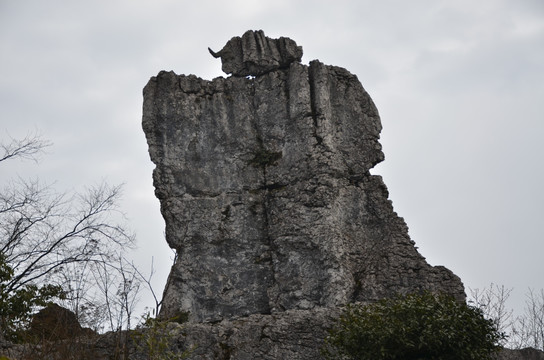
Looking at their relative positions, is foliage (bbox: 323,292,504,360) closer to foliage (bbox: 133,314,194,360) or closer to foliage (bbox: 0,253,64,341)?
foliage (bbox: 133,314,194,360)

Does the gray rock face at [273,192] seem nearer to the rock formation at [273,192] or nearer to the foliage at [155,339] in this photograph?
the rock formation at [273,192]

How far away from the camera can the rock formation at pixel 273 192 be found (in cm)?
1748

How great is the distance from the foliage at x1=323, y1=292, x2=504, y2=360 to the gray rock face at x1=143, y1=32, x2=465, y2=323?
3175 mm

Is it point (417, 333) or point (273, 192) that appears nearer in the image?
point (417, 333)

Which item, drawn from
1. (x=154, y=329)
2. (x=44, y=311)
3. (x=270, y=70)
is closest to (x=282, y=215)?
(x=270, y=70)

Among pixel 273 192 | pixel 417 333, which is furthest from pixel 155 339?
pixel 273 192

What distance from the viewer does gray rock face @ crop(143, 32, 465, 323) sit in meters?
17.5

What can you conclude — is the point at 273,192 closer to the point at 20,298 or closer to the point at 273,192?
the point at 273,192

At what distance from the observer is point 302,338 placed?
14391mm

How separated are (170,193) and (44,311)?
3.42m

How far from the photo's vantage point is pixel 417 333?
13.0m

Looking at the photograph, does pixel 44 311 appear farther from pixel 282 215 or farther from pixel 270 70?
pixel 270 70

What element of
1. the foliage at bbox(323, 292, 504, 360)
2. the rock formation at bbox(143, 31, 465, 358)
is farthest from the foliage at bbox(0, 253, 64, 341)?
the foliage at bbox(323, 292, 504, 360)

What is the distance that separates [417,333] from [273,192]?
6213 millimetres
